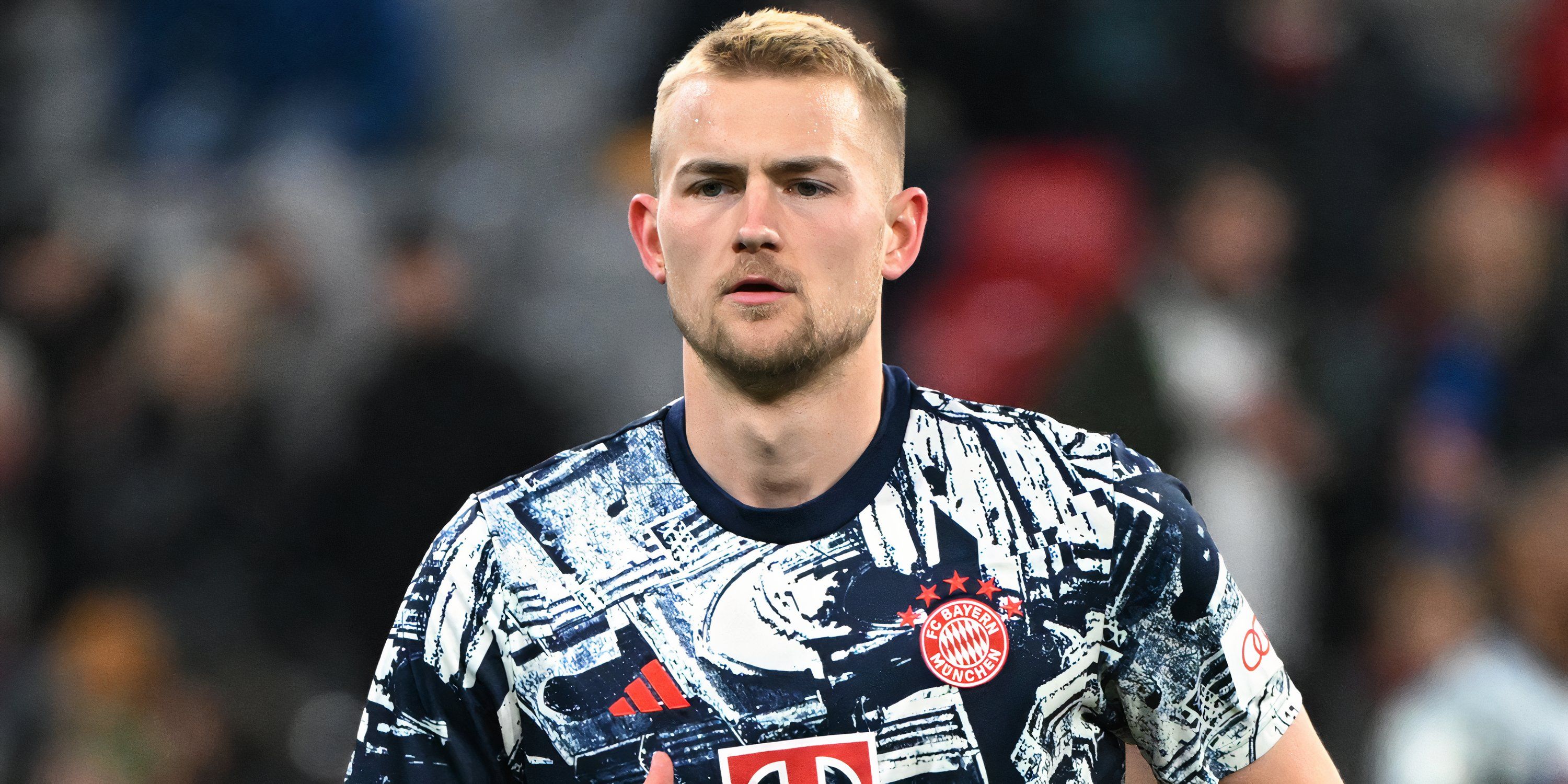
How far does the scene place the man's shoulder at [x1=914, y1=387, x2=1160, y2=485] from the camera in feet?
10.2

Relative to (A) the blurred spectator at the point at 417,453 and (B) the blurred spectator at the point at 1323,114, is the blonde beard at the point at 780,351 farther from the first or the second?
(B) the blurred spectator at the point at 1323,114

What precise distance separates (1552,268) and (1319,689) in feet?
6.41

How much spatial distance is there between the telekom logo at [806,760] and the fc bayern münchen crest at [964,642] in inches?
6.5

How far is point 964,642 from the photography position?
297cm

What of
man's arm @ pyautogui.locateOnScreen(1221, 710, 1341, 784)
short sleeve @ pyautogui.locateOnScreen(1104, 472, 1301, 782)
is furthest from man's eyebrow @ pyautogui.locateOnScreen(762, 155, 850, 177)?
man's arm @ pyautogui.locateOnScreen(1221, 710, 1341, 784)

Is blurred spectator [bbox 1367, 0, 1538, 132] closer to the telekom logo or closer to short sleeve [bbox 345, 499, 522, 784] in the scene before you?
the telekom logo

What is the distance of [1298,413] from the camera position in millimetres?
7160

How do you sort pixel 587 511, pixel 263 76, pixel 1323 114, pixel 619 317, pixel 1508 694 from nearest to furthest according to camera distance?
pixel 587 511 → pixel 1508 694 → pixel 619 317 → pixel 1323 114 → pixel 263 76

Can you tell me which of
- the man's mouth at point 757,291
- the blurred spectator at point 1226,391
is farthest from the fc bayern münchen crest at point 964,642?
the blurred spectator at point 1226,391

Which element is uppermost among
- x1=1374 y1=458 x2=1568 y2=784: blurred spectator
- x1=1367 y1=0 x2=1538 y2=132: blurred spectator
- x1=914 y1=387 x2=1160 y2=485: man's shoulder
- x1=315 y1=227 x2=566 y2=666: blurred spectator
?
x1=1367 y1=0 x2=1538 y2=132: blurred spectator

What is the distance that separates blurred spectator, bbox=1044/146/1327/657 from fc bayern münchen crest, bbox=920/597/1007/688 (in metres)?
3.66

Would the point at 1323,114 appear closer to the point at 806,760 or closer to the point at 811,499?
the point at 811,499

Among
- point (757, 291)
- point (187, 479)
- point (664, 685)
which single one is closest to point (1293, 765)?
point (664, 685)

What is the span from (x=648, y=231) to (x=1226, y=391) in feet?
14.1
